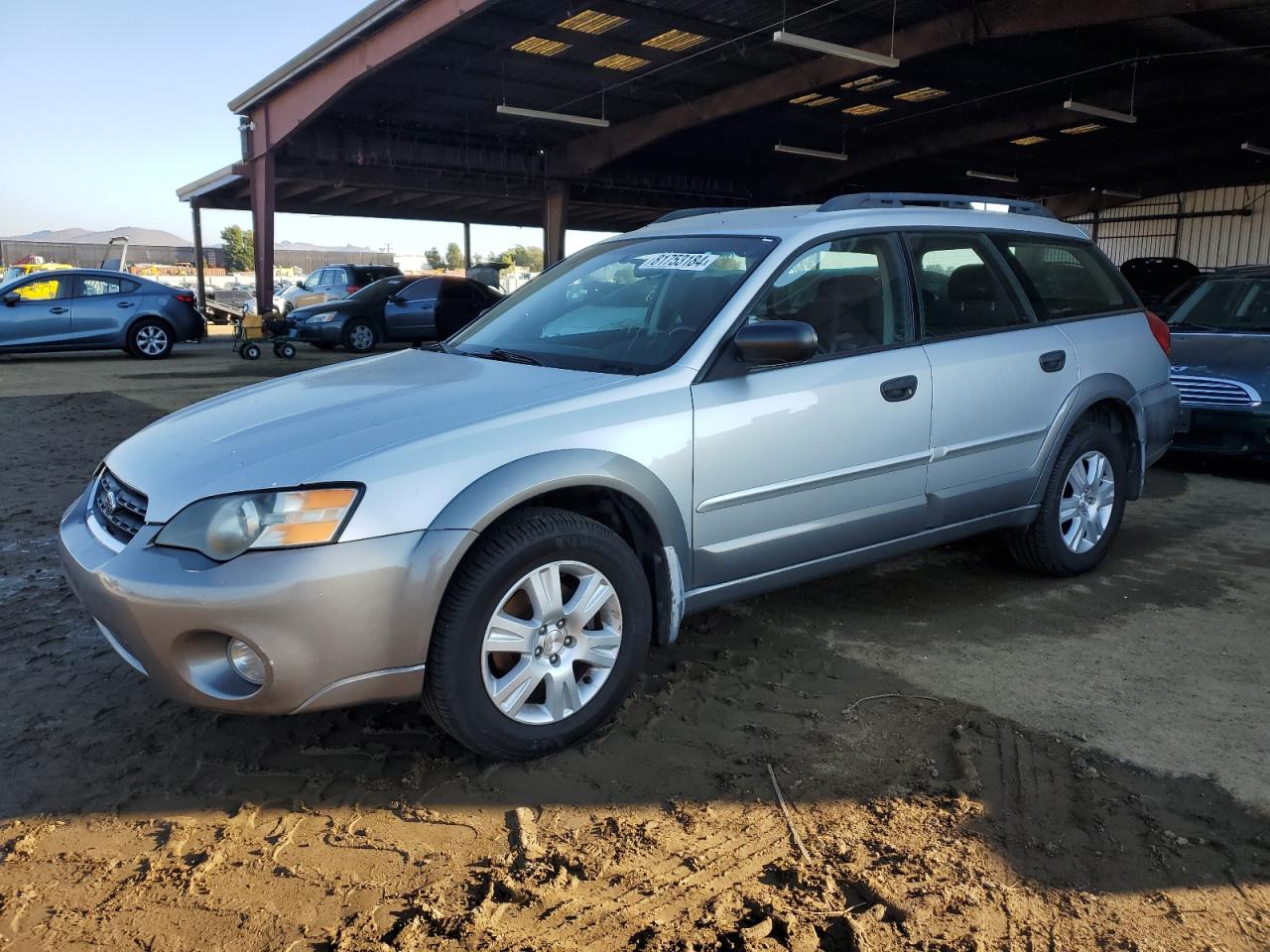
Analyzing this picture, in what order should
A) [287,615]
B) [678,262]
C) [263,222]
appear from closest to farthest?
[287,615] → [678,262] → [263,222]

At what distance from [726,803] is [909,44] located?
16.0 meters

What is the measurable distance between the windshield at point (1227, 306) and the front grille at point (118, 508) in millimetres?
7327

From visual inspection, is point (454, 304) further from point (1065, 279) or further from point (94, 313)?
point (1065, 279)

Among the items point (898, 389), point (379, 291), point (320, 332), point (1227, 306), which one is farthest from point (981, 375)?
point (379, 291)

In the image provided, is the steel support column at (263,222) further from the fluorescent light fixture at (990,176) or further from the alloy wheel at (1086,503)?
the alloy wheel at (1086,503)

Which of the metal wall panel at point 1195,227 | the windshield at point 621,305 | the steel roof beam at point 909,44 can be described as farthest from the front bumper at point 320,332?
the metal wall panel at point 1195,227

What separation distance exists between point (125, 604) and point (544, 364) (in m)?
1.51

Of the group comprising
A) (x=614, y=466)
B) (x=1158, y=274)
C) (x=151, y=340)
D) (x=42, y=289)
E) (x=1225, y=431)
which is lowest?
(x=1225, y=431)

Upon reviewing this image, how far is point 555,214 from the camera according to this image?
26297mm

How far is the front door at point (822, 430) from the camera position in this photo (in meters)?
3.24

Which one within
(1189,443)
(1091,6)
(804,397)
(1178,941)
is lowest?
(1178,941)

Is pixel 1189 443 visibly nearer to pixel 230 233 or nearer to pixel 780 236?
pixel 780 236

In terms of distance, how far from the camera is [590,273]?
4.11m

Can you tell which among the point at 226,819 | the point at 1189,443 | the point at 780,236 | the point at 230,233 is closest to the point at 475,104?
the point at 1189,443
